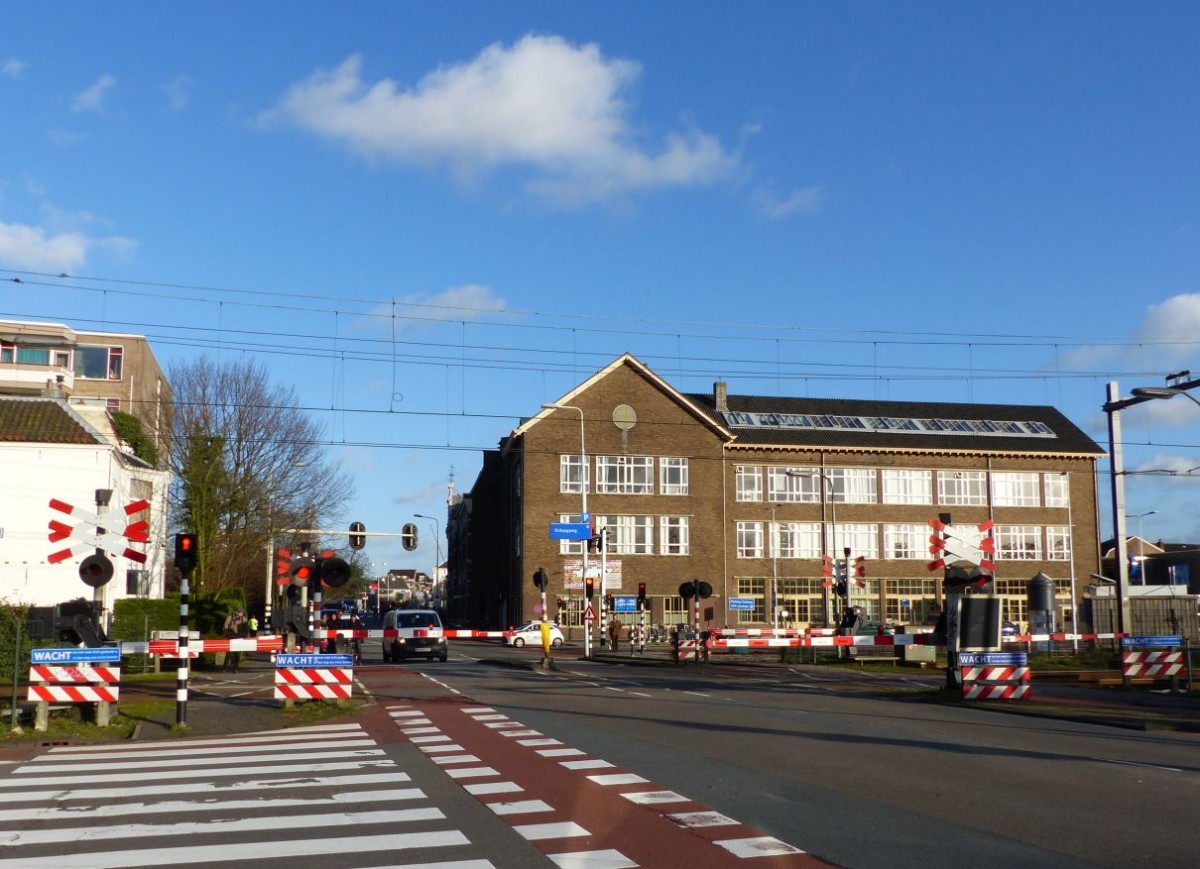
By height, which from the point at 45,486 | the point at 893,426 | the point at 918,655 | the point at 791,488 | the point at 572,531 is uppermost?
the point at 893,426

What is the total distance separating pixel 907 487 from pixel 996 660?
52.6 m

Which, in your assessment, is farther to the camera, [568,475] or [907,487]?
[907,487]

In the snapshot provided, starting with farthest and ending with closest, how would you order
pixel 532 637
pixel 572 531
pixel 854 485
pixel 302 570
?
pixel 854 485 < pixel 532 637 < pixel 572 531 < pixel 302 570

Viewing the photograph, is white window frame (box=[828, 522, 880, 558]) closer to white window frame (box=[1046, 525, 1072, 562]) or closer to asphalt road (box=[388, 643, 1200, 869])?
white window frame (box=[1046, 525, 1072, 562])

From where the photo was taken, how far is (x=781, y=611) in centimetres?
7181

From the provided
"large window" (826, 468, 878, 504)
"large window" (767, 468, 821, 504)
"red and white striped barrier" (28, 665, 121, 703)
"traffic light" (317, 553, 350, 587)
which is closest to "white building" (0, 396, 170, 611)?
"traffic light" (317, 553, 350, 587)

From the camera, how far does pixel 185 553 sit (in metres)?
18.0

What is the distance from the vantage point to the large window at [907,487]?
73.9 m

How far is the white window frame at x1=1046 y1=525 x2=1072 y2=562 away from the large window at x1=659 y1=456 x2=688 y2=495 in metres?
23.8

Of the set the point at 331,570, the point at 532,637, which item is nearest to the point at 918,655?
the point at 331,570

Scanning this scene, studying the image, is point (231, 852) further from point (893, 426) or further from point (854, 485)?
point (893, 426)

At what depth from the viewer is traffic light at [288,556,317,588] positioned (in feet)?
69.7

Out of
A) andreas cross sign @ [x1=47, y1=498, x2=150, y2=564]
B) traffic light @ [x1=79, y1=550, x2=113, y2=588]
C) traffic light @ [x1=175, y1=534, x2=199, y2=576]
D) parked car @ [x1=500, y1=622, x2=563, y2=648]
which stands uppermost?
andreas cross sign @ [x1=47, y1=498, x2=150, y2=564]

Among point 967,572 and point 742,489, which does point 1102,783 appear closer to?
point 967,572
